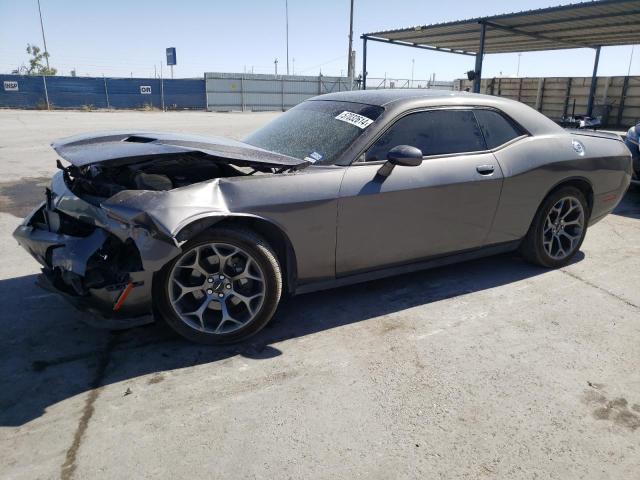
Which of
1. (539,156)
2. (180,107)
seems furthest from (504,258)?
(180,107)

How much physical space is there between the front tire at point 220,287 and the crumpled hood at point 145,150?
475mm

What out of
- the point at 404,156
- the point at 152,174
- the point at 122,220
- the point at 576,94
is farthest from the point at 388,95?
the point at 576,94

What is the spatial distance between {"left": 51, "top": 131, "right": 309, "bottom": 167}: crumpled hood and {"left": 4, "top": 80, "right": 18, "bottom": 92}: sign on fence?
1222 inches

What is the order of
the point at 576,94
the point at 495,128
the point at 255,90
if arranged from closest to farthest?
the point at 495,128 < the point at 576,94 < the point at 255,90

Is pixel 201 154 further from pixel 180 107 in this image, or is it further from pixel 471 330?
pixel 180 107

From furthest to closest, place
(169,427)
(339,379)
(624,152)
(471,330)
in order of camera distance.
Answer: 1. (624,152)
2. (471,330)
3. (339,379)
4. (169,427)

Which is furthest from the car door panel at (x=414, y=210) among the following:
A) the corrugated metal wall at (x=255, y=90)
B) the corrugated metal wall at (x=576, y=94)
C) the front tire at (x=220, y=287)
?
the corrugated metal wall at (x=255, y=90)

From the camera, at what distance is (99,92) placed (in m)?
30.2

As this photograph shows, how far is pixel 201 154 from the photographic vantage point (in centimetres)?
293

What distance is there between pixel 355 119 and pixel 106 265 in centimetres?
196

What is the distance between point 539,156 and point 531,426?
2.45m

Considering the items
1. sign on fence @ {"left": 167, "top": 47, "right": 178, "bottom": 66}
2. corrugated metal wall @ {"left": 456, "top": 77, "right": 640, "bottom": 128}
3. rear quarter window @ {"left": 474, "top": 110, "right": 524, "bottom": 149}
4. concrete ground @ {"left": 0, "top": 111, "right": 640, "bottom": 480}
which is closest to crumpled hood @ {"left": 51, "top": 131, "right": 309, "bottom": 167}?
concrete ground @ {"left": 0, "top": 111, "right": 640, "bottom": 480}

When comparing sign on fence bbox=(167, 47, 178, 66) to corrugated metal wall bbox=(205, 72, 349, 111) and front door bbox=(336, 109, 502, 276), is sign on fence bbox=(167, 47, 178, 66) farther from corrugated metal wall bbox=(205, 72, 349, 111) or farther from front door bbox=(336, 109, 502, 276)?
front door bbox=(336, 109, 502, 276)

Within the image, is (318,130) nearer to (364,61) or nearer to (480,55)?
(480,55)
